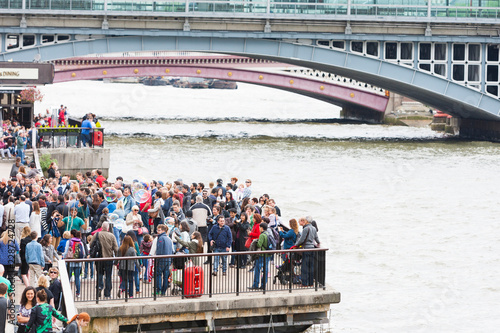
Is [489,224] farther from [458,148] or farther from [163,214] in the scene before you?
[458,148]

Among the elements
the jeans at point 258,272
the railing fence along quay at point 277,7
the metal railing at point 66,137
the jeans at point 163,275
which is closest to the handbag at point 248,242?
the jeans at point 258,272

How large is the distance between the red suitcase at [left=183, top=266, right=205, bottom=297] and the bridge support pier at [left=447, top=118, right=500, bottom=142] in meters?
46.8

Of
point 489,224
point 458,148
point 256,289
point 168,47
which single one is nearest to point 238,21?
point 168,47

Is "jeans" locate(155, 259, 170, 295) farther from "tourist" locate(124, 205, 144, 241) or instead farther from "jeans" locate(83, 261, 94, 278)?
"tourist" locate(124, 205, 144, 241)

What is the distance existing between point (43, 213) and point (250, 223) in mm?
4183

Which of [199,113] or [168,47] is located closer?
[168,47]

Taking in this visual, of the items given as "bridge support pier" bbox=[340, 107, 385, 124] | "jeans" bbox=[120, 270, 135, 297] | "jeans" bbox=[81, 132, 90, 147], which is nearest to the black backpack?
"jeans" bbox=[120, 270, 135, 297]

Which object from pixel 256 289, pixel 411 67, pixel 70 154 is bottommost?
pixel 256 289

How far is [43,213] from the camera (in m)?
20.5

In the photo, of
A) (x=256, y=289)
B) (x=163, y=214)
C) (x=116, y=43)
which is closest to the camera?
(x=256, y=289)

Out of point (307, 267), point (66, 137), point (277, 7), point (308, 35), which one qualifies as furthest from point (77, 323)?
point (277, 7)

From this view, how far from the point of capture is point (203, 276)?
1697cm

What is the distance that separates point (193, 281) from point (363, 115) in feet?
228

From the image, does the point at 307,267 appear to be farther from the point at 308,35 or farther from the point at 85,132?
the point at 308,35
